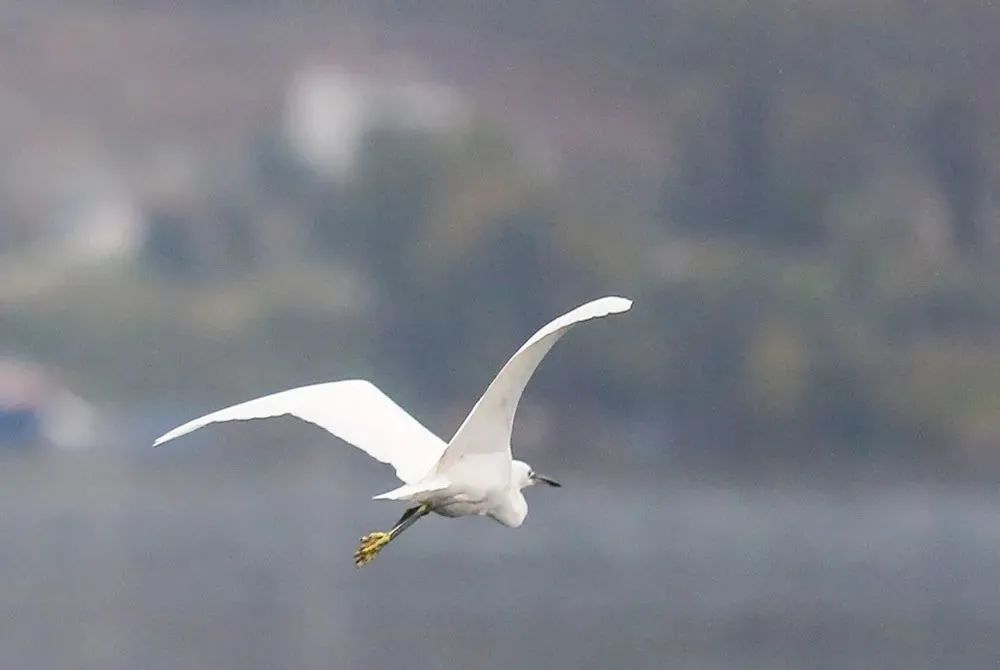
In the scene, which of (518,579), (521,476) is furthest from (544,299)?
(521,476)

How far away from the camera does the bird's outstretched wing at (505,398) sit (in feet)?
26.7

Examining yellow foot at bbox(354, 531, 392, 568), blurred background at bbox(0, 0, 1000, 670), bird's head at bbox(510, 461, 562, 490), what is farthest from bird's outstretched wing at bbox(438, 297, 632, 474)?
blurred background at bbox(0, 0, 1000, 670)

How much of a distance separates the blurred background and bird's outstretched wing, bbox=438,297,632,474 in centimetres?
1832

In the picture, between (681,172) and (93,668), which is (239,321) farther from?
(93,668)

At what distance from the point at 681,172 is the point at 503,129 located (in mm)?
3937

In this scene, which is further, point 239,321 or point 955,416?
point 239,321

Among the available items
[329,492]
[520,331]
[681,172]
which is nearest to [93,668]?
[329,492]

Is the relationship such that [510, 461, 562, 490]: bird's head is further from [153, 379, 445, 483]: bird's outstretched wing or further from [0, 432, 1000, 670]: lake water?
[0, 432, 1000, 670]: lake water

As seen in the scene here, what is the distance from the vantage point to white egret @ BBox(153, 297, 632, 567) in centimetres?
909

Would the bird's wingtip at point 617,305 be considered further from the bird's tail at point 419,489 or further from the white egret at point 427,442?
the bird's tail at point 419,489

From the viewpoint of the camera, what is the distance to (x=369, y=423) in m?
10.1

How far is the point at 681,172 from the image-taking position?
154 feet

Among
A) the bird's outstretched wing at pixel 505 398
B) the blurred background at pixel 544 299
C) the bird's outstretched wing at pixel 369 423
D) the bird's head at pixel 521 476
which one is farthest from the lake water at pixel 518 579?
the bird's outstretched wing at pixel 505 398

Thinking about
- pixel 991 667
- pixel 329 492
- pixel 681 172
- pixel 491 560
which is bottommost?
pixel 991 667
